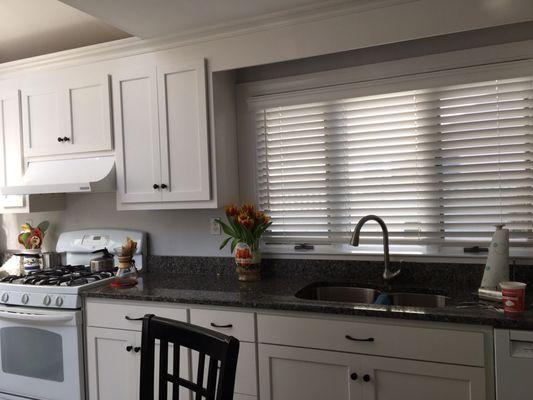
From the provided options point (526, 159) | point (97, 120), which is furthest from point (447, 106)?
point (97, 120)

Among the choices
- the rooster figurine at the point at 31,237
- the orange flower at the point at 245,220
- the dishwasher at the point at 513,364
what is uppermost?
the orange flower at the point at 245,220

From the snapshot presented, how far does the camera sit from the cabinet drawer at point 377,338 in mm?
1721

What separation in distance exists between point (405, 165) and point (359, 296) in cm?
72

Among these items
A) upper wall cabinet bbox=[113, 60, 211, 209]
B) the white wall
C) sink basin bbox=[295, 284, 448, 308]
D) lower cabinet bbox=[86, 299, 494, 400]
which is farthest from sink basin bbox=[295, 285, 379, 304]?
upper wall cabinet bbox=[113, 60, 211, 209]

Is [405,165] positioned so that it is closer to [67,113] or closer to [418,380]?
[418,380]

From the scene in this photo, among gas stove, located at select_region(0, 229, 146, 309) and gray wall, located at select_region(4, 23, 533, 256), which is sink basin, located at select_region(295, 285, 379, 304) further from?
gas stove, located at select_region(0, 229, 146, 309)

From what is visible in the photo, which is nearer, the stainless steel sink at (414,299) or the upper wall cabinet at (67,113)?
the stainless steel sink at (414,299)

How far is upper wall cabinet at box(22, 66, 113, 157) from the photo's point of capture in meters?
2.71

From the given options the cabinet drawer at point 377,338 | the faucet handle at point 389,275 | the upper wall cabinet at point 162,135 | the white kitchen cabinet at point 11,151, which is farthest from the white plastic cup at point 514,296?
the white kitchen cabinet at point 11,151

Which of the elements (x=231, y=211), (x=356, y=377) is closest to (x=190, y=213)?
(x=231, y=211)

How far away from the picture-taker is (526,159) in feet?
7.04

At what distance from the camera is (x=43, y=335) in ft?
8.15

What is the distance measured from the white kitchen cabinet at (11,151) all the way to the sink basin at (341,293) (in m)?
1.94

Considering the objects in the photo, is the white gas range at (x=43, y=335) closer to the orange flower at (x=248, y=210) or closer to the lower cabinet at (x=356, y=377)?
the orange flower at (x=248, y=210)
